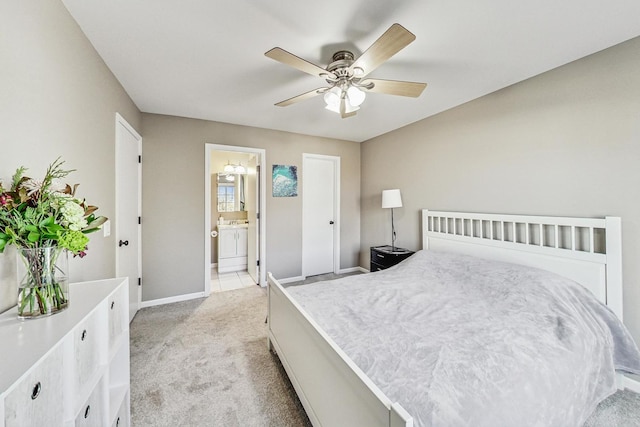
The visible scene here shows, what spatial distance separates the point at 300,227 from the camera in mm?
4191

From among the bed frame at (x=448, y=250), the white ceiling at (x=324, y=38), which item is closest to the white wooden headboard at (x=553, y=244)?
the bed frame at (x=448, y=250)

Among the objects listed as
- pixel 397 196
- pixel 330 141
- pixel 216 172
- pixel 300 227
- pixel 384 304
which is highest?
pixel 330 141

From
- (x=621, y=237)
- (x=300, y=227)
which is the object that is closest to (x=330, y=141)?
(x=300, y=227)

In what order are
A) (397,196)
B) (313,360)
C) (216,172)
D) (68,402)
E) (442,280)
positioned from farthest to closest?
(216,172) → (397,196) → (442,280) → (313,360) → (68,402)

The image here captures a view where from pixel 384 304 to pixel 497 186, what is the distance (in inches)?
71.0

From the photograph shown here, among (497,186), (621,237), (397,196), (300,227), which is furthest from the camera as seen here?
(300,227)

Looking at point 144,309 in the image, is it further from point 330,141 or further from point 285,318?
point 330,141

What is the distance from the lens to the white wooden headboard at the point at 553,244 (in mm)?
1797

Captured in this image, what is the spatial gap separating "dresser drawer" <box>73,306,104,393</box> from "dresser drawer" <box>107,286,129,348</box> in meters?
0.12

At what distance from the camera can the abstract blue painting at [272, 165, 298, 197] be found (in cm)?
394

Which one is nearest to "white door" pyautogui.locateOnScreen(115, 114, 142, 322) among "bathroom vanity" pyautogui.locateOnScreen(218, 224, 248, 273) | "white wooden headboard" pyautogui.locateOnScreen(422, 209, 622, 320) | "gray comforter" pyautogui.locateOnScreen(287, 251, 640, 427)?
"bathroom vanity" pyautogui.locateOnScreen(218, 224, 248, 273)

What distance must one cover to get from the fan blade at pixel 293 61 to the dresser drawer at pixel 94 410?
1883 mm

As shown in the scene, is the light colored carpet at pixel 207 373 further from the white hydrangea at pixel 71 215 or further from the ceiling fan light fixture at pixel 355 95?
the ceiling fan light fixture at pixel 355 95

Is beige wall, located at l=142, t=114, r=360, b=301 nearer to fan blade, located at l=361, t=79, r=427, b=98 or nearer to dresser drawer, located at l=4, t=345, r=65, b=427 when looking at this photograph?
fan blade, located at l=361, t=79, r=427, b=98
